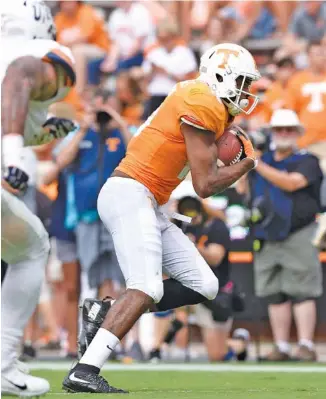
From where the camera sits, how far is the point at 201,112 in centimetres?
642

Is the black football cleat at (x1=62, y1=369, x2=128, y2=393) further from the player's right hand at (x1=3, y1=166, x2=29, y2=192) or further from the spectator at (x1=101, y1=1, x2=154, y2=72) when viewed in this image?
the spectator at (x1=101, y1=1, x2=154, y2=72)

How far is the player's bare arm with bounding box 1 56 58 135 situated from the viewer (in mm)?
5781

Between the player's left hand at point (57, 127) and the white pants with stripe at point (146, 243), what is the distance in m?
0.49

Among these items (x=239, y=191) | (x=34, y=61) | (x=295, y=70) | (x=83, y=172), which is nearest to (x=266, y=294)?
(x=239, y=191)

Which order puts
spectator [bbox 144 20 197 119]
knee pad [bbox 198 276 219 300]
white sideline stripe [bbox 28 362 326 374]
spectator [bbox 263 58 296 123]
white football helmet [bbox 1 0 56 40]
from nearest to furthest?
white football helmet [bbox 1 0 56 40] → knee pad [bbox 198 276 219 300] → white sideline stripe [bbox 28 362 326 374] → spectator [bbox 263 58 296 123] → spectator [bbox 144 20 197 119]

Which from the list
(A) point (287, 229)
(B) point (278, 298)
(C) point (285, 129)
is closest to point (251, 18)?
(C) point (285, 129)

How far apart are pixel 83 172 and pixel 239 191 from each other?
1.51m

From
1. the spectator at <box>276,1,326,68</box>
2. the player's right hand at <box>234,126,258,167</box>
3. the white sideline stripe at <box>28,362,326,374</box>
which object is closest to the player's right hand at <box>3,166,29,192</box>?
the player's right hand at <box>234,126,258,167</box>

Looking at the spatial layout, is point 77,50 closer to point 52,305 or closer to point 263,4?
point 263,4

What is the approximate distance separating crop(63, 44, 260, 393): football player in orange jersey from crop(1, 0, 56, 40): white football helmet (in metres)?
0.80

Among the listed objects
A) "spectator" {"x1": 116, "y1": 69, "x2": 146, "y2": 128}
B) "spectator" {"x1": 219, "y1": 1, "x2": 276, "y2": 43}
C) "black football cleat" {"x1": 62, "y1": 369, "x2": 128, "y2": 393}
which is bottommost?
"black football cleat" {"x1": 62, "y1": 369, "x2": 128, "y2": 393}

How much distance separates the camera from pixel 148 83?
1329 cm

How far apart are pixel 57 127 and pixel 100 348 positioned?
1385 millimetres

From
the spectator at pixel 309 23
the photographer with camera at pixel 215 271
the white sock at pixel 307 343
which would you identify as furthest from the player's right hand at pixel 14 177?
the spectator at pixel 309 23
